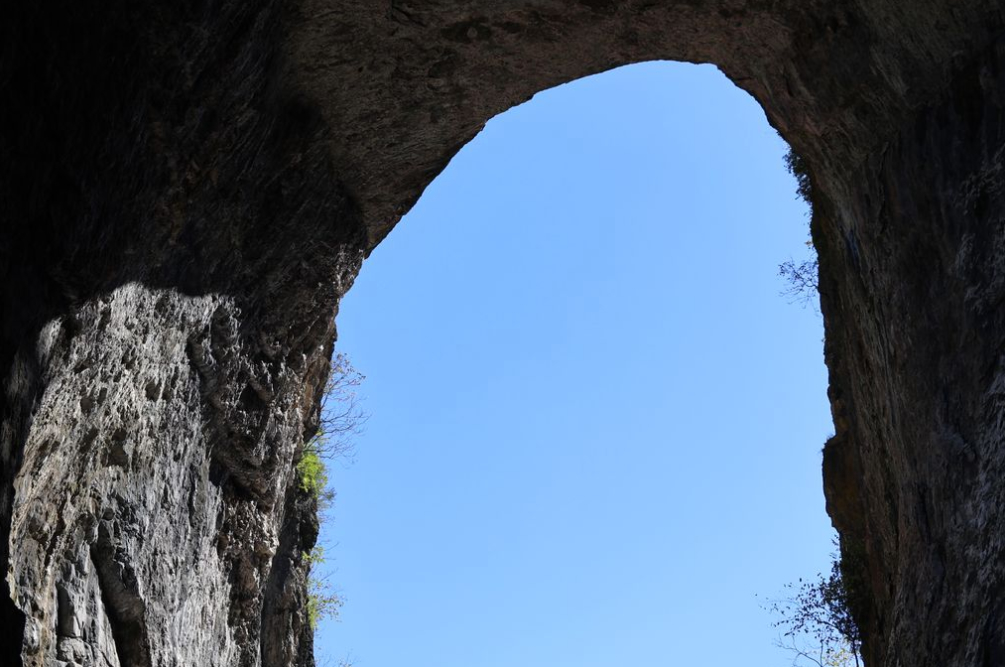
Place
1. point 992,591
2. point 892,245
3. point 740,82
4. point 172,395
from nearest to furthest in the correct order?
point 992,591, point 892,245, point 172,395, point 740,82

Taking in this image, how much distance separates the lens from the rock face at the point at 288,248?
614 centimetres

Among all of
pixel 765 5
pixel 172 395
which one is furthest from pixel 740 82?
pixel 172 395

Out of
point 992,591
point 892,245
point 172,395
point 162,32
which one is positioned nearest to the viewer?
point 992,591

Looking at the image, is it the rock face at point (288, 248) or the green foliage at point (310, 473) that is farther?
the green foliage at point (310, 473)

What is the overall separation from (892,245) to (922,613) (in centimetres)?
283

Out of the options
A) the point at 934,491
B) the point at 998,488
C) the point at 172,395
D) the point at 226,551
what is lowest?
the point at 998,488

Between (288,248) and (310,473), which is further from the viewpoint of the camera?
(310,473)

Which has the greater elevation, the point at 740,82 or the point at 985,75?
the point at 740,82

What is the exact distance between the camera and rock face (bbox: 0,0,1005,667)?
20.1 feet

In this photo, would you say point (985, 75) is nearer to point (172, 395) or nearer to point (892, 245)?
point (892, 245)

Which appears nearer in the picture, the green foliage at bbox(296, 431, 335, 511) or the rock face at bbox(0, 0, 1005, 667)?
the rock face at bbox(0, 0, 1005, 667)

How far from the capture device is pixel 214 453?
32.0 feet

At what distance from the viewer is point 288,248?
9914 mm

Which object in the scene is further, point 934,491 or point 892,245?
point 892,245
